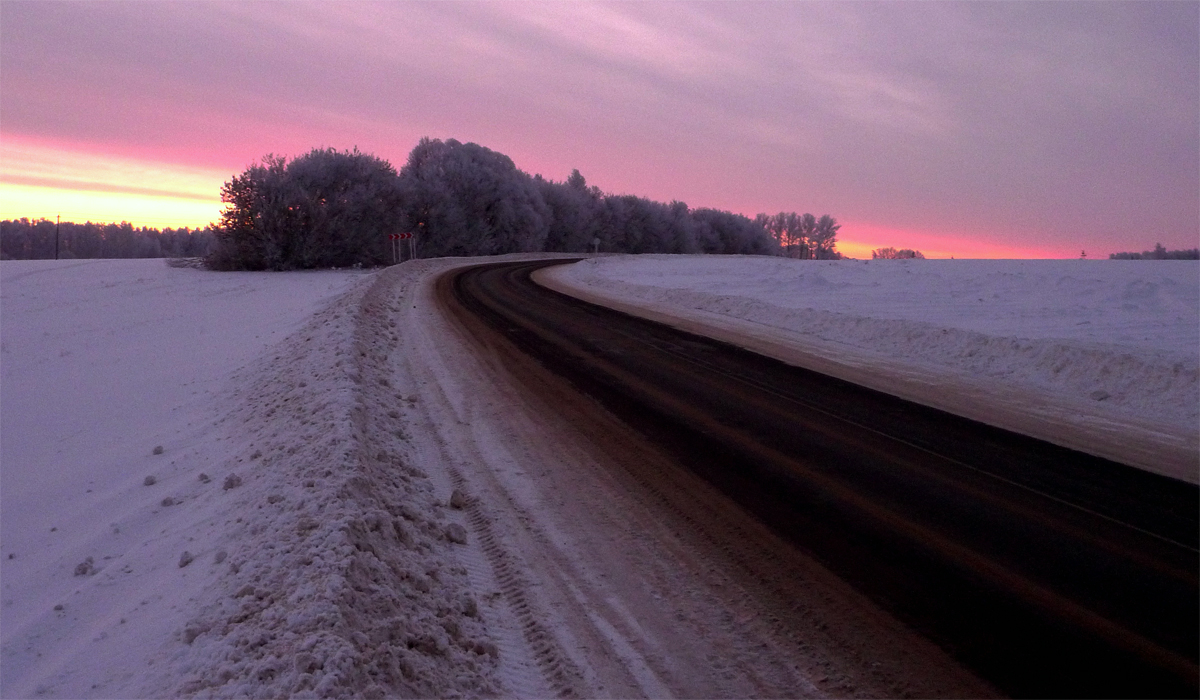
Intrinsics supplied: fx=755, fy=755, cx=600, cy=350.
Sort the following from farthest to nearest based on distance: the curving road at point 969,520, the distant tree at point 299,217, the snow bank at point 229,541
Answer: the distant tree at point 299,217
the curving road at point 969,520
the snow bank at point 229,541

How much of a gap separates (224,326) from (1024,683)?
61.6ft

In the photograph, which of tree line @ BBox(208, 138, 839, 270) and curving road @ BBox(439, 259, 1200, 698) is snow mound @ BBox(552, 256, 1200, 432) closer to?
curving road @ BBox(439, 259, 1200, 698)

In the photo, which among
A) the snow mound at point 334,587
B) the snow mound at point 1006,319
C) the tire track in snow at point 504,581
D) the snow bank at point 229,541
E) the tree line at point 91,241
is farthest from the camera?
the tree line at point 91,241

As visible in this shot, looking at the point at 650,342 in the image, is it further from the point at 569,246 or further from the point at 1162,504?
the point at 569,246

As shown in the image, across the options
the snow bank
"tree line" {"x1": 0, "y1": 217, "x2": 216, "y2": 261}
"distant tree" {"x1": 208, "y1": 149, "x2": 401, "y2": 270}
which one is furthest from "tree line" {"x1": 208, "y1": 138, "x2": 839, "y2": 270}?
"tree line" {"x1": 0, "y1": 217, "x2": 216, "y2": 261}

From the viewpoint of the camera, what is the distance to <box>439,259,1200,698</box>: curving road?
13.1 feet

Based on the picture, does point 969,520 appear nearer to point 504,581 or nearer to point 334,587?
point 504,581

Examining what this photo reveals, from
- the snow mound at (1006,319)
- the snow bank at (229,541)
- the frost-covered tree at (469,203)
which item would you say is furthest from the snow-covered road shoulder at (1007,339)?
→ the frost-covered tree at (469,203)

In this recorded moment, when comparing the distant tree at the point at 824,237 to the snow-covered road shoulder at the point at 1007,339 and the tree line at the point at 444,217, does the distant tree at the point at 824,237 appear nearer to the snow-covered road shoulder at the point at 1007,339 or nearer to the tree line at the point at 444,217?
the tree line at the point at 444,217

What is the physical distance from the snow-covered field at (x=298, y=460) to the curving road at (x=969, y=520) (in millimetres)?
1735

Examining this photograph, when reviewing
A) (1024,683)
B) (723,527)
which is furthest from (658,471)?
(1024,683)

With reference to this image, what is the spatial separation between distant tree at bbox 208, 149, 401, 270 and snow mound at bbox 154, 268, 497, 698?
36906 mm

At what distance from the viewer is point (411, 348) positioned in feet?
44.9

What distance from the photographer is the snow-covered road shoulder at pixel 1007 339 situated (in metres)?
8.88
